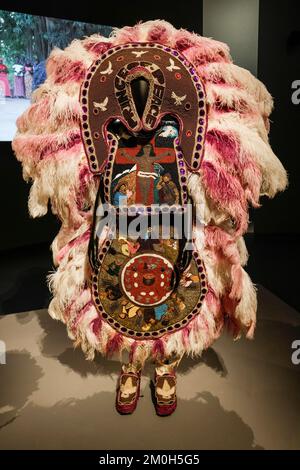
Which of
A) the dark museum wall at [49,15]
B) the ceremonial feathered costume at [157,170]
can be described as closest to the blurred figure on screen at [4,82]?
the dark museum wall at [49,15]

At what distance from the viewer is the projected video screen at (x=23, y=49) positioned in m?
2.26

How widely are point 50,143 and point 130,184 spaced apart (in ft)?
0.85

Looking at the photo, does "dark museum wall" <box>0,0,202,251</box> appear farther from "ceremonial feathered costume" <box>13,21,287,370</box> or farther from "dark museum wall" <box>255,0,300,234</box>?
"ceremonial feathered costume" <box>13,21,287,370</box>

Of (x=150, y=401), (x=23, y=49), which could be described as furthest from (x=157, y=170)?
(x=23, y=49)

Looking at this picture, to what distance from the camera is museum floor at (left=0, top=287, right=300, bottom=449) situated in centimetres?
121

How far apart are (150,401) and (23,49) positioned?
1.99 meters

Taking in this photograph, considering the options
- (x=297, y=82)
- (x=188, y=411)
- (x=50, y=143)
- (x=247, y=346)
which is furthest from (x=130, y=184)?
(x=297, y=82)

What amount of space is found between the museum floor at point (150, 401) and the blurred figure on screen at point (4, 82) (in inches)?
50.3

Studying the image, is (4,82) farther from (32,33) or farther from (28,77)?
(32,33)

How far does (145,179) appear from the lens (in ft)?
3.85

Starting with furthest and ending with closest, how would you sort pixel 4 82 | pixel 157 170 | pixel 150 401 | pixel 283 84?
pixel 4 82 → pixel 283 84 → pixel 150 401 → pixel 157 170

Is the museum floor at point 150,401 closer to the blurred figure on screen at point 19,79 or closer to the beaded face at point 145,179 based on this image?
the beaded face at point 145,179

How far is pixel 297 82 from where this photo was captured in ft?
5.83
